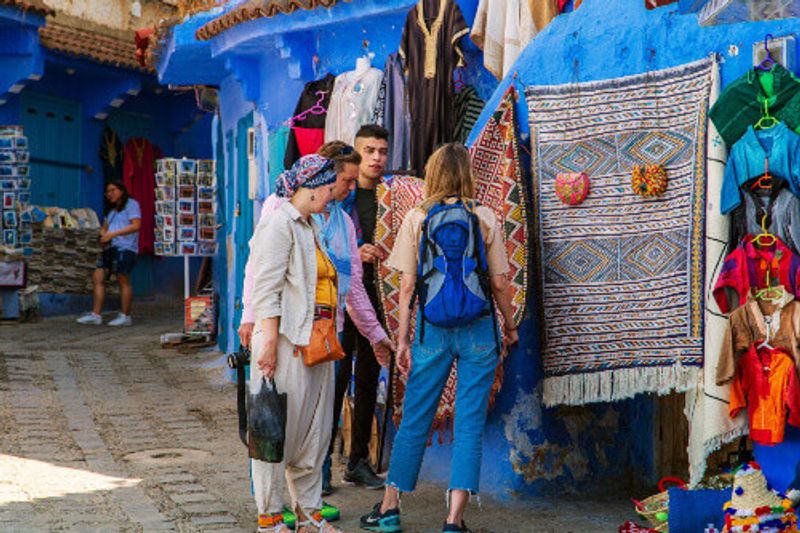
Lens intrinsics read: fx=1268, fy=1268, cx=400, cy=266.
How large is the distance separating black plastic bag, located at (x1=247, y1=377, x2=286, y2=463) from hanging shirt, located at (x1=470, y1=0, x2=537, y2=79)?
2935mm

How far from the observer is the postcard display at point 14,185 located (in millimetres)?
16031

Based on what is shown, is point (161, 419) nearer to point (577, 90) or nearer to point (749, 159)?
point (577, 90)

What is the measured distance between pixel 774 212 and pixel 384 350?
2.16 metres

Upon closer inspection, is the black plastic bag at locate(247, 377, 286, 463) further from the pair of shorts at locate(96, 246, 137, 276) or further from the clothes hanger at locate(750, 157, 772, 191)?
the pair of shorts at locate(96, 246, 137, 276)

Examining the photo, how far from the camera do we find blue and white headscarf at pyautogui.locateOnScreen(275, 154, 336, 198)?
5.73 meters

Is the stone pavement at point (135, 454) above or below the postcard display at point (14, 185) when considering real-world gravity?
below

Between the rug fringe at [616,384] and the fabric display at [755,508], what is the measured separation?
550mm

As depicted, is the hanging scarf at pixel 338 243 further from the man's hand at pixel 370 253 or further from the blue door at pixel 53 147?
the blue door at pixel 53 147

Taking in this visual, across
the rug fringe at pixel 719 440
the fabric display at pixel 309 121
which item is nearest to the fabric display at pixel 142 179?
the fabric display at pixel 309 121

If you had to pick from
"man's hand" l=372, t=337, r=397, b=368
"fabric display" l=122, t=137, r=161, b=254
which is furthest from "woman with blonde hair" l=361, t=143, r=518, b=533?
"fabric display" l=122, t=137, r=161, b=254

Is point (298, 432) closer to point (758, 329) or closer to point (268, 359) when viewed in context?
point (268, 359)

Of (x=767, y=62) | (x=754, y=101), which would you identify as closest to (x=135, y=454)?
(x=754, y=101)

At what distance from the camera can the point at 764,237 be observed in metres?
5.45

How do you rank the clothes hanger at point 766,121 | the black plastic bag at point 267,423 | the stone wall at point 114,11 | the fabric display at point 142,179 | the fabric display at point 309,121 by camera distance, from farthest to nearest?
the fabric display at point 142,179 < the stone wall at point 114,11 < the fabric display at point 309,121 < the black plastic bag at point 267,423 < the clothes hanger at point 766,121
